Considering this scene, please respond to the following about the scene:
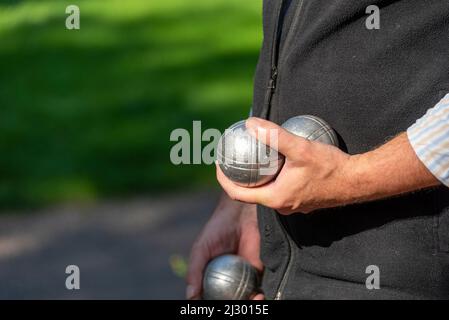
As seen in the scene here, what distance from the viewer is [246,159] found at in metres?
2.29

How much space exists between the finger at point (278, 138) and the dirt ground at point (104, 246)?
8.99 ft

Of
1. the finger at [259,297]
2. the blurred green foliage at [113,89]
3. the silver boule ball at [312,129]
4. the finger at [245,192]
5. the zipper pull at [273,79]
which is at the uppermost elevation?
the blurred green foliage at [113,89]

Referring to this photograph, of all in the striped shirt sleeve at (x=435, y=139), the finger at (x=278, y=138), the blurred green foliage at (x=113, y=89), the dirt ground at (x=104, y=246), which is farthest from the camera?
the blurred green foliage at (x=113, y=89)

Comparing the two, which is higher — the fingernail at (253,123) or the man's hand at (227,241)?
the fingernail at (253,123)

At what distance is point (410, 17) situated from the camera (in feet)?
7.48

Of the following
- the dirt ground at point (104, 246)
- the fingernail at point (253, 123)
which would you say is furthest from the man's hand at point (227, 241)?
the dirt ground at point (104, 246)

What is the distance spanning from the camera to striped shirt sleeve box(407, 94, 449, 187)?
2.14m

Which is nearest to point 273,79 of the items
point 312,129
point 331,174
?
point 312,129

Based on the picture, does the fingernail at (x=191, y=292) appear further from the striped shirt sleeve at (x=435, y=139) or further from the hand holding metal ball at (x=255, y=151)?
the striped shirt sleeve at (x=435, y=139)

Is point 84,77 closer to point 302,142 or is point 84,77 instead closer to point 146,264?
point 146,264

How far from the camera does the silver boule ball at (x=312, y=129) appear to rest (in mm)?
2311

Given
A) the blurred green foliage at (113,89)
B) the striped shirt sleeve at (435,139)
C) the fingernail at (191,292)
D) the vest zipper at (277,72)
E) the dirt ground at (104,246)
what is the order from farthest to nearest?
the blurred green foliage at (113,89) → the dirt ground at (104,246) → the fingernail at (191,292) → the vest zipper at (277,72) → the striped shirt sleeve at (435,139)

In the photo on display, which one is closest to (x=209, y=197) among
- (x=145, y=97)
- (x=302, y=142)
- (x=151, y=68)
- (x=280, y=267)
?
(x=145, y=97)

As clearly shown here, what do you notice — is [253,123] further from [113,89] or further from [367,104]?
[113,89]
